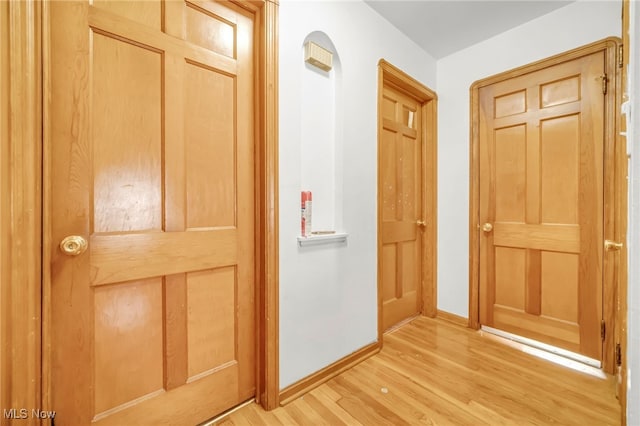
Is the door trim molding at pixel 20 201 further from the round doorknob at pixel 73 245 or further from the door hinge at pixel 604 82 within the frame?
the door hinge at pixel 604 82

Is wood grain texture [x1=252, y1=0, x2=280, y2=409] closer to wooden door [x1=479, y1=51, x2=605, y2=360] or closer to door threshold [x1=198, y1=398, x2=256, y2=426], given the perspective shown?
door threshold [x1=198, y1=398, x2=256, y2=426]

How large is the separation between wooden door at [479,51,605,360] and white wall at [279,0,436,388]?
1.06 meters

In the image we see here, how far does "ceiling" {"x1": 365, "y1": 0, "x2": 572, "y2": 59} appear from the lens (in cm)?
190

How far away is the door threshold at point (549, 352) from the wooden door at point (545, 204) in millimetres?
42

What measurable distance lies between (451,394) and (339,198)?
133cm

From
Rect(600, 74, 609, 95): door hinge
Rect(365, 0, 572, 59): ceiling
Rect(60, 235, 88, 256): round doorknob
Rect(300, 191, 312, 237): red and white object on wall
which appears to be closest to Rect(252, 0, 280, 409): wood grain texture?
Rect(300, 191, 312, 237): red and white object on wall

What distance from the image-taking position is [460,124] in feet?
8.12

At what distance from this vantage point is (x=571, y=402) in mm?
1476

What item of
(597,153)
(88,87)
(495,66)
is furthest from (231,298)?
(495,66)

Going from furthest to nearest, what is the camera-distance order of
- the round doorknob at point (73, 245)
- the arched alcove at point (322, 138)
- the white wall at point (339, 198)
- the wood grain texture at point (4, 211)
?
the arched alcove at point (322, 138)
the white wall at point (339, 198)
the round doorknob at point (73, 245)
the wood grain texture at point (4, 211)

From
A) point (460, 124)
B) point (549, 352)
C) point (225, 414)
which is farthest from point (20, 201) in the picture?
point (549, 352)

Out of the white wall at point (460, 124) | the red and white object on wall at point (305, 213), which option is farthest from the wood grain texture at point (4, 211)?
the white wall at point (460, 124)

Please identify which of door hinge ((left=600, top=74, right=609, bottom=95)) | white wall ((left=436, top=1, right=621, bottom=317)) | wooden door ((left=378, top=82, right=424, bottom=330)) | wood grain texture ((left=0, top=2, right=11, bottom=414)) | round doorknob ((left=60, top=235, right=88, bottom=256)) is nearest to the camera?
wood grain texture ((left=0, top=2, right=11, bottom=414))

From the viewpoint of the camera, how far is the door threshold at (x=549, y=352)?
1.80 meters
